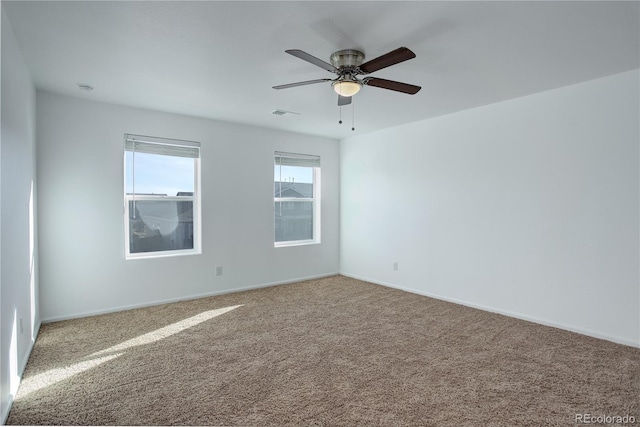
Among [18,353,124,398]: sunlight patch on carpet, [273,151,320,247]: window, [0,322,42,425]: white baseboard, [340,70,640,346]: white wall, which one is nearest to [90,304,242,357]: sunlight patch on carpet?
[18,353,124,398]: sunlight patch on carpet

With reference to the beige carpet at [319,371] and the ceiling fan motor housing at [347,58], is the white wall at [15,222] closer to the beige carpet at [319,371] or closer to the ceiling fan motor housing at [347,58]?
the beige carpet at [319,371]

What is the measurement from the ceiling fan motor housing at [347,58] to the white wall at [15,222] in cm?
209

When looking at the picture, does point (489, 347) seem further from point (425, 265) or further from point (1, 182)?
point (1, 182)

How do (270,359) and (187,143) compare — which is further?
(187,143)

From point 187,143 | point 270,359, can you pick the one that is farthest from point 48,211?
point 270,359

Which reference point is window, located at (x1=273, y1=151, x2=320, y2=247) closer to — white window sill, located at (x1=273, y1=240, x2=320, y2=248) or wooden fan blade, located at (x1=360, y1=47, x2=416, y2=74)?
white window sill, located at (x1=273, y1=240, x2=320, y2=248)

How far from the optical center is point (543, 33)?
2.36 meters

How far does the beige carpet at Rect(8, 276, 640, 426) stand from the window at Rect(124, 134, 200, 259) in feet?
2.93

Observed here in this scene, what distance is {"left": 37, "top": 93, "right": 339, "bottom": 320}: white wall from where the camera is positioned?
361 centimetres

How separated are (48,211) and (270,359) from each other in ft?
9.13

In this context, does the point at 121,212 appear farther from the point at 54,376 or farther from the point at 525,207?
the point at 525,207

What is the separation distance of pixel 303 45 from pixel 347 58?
0.34 metres

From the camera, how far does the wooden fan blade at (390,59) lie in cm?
212

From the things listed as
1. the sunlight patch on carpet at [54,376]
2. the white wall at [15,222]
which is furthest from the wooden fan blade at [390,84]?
the sunlight patch on carpet at [54,376]
